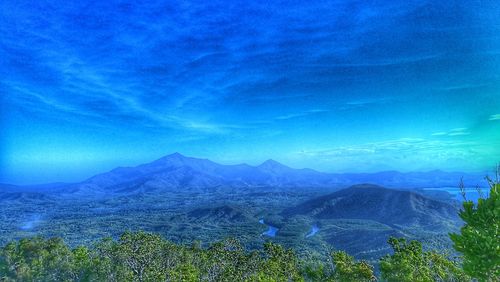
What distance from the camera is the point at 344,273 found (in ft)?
169

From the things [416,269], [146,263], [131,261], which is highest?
[416,269]

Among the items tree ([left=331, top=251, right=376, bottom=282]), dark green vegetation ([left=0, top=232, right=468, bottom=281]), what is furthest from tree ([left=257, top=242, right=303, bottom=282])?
tree ([left=331, top=251, right=376, bottom=282])

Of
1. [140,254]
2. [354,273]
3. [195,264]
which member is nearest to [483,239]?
[354,273]

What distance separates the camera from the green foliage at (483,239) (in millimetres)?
24875

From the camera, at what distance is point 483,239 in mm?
25156

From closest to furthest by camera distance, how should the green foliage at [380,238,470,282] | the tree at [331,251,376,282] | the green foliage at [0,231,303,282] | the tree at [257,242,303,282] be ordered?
the green foliage at [380,238,470,282] < the tree at [331,251,376,282] < the tree at [257,242,303,282] < the green foliage at [0,231,303,282]

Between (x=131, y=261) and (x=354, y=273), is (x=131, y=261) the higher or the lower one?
the lower one

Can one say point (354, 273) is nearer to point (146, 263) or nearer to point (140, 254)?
point (146, 263)

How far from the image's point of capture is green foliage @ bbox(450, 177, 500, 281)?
2488 centimetres

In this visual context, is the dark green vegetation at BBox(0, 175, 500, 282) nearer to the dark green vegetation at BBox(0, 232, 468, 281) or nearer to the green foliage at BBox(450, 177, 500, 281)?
the dark green vegetation at BBox(0, 232, 468, 281)

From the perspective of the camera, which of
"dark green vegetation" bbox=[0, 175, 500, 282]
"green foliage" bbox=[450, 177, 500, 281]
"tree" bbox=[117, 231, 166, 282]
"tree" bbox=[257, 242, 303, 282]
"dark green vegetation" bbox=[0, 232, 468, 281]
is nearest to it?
"green foliage" bbox=[450, 177, 500, 281]

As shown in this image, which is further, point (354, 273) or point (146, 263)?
point (146, 263)

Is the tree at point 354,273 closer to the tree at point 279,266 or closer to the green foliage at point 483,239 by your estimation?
the tree at point 279,266

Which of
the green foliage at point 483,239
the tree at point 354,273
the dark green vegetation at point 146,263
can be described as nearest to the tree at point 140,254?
the dark green vegetation at point 146,263
